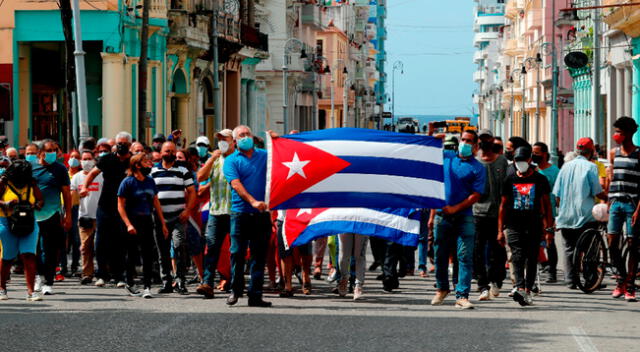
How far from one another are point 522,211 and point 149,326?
4.75 metres

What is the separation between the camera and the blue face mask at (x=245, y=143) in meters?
14.5

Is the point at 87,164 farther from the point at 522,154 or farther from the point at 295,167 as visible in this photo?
the point at 522,154

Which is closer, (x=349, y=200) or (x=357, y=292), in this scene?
(x=357, y=292)

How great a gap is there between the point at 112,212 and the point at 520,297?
5411 mm

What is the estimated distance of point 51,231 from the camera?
16.1 meters

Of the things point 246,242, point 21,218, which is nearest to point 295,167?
point 246,242

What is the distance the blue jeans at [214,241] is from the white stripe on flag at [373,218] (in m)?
1.17

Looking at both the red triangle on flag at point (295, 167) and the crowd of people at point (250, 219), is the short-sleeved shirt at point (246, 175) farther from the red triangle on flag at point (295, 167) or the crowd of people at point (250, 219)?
the red triangle on flag at point (295, 167)

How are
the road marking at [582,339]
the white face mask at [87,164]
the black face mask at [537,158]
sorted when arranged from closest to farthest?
the road marking at [582,339] < the black face mask at [537,158] < the white face mask at [87,164]

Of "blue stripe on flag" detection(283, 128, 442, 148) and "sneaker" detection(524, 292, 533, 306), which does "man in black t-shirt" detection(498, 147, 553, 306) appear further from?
"blue stripe on flag" detection(283, 128, 442, 148)

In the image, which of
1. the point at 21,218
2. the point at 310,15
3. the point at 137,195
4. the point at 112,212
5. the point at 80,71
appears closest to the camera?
the point at 21,218

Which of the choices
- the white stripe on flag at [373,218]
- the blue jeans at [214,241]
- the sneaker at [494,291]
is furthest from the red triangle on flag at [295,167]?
the sneaker at [494,291]

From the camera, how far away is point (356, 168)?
15.4 metres

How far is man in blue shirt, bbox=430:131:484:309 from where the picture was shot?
1430 cm
